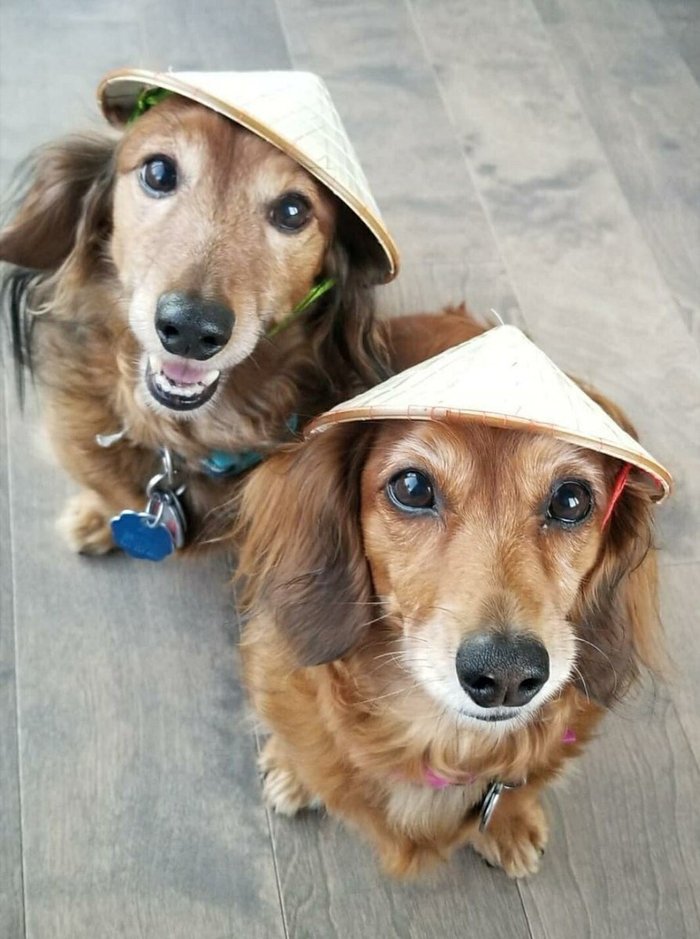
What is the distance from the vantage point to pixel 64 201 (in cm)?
175

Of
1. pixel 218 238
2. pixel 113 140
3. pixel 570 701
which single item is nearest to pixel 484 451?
pixel 570 701

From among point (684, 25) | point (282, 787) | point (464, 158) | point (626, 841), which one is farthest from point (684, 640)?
point (684, 25)

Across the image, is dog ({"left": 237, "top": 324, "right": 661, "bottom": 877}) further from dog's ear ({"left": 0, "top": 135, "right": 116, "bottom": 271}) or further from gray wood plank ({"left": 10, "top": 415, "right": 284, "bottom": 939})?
dog's ear ({"left": 0, "top": 135, "right": 116, "bottom": 271})

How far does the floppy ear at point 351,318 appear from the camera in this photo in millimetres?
1767

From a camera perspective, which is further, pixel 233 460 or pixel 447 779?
pixel 233 460

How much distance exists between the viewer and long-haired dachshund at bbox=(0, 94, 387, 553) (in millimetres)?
1565

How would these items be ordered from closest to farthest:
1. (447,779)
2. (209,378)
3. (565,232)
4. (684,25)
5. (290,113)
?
(290,113), (447,779), (209,378), (565,232), (684,25)

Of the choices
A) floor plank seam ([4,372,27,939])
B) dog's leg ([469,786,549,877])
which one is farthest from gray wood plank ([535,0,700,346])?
floor plank seam ([4,372,27,939])

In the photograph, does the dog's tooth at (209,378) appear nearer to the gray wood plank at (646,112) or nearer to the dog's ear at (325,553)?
the dog's ear at (325,553)

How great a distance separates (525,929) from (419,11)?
8.75ft

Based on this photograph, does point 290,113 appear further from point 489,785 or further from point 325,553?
point 489,785

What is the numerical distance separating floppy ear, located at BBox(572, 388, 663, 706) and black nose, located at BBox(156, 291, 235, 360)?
0.65 metres

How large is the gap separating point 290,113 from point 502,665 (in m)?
0.83

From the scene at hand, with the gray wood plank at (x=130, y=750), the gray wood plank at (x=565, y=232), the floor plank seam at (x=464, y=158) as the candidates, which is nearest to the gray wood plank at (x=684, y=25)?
the gray wood plank at (x=565, y=232)
